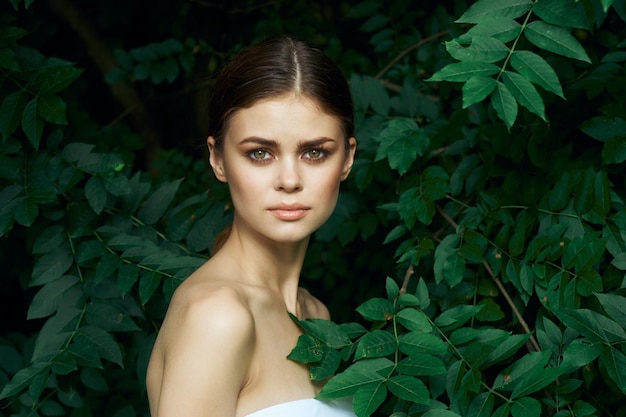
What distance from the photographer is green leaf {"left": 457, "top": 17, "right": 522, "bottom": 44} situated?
66.7 inches

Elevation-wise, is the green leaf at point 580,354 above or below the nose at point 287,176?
below

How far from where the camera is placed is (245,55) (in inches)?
73.0

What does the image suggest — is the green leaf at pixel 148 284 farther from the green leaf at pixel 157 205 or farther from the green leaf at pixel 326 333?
the green leaf at pixel 326 333

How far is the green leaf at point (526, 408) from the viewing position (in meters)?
1.66

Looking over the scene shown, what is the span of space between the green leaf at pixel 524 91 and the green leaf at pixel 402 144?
657 mm

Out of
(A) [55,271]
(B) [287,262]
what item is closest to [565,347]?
(B) [287,262]

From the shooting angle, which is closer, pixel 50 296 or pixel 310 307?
pixel 310 307

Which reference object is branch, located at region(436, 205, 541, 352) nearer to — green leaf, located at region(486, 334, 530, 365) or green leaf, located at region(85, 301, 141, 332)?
green leaf, located at region(486, 334, 530, 365)

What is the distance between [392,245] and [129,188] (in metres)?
1.09

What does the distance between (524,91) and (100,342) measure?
4.11 ft

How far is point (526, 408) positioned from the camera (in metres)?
1.67

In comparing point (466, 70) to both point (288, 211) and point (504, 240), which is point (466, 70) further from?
point (504, 240)

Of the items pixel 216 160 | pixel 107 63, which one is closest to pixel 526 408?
pixel 216 160

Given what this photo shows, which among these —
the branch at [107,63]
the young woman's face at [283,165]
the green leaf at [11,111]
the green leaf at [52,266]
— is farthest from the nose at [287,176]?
the branch at [107,63]
